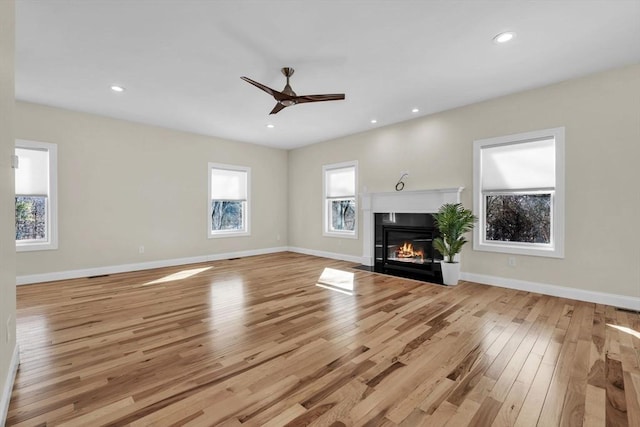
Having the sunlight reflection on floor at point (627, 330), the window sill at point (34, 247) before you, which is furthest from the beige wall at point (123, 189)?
the sunlight reflection on floor at point (627, 330)

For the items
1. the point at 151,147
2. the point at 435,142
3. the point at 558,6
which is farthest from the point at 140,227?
the point at 558,6

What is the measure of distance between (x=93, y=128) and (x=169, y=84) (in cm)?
229

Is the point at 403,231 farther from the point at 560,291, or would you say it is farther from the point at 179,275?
the point at 179,275

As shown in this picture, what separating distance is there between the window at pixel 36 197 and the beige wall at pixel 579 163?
20.0ft

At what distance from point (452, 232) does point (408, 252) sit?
115 cm

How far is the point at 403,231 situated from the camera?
17.4ft

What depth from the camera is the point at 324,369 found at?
203 centimetres

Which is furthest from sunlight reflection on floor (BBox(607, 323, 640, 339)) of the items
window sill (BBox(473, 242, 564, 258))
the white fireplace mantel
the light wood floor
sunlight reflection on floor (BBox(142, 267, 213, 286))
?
sunlight reflection on floor (BBox(142, 267, 213, 286))

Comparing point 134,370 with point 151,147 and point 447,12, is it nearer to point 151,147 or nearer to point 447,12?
point 447,12

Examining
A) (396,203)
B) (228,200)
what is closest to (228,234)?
(228,200)

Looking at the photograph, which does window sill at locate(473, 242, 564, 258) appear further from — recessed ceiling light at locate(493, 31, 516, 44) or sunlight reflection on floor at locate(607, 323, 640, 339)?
recessed ceiling light at locate(493, 31, 516, 44)

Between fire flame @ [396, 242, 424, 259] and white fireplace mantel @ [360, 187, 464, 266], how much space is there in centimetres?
56

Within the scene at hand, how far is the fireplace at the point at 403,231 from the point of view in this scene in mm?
4840

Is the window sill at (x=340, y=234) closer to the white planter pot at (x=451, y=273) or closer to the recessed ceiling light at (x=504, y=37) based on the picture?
the white planter pot at (x=451, y=273)
